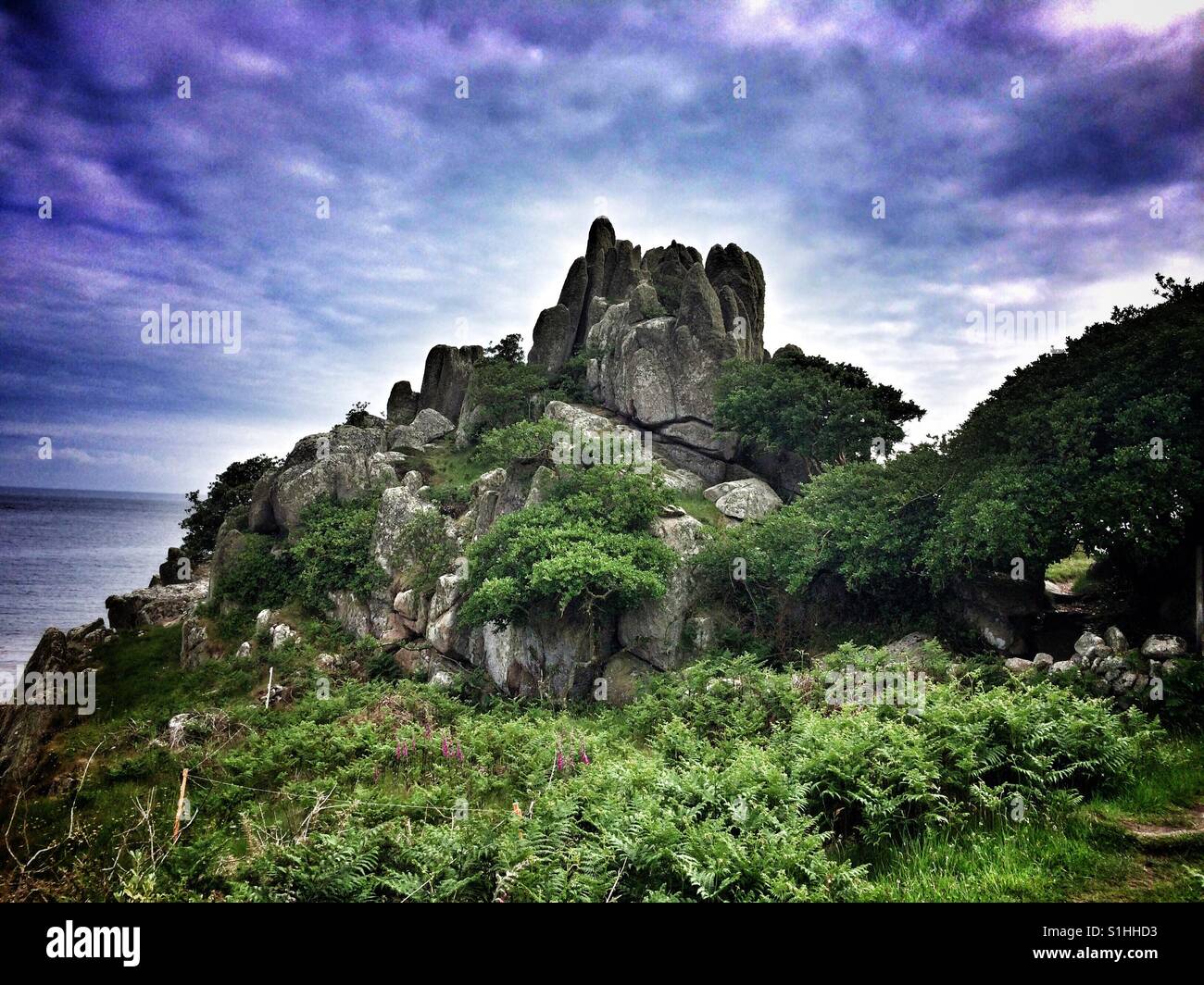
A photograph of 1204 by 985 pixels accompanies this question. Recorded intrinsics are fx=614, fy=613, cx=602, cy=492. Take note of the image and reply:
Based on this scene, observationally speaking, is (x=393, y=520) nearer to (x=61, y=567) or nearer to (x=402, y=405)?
(x=402, y=405)

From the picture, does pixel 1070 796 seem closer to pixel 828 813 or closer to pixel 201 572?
pixel 828 813

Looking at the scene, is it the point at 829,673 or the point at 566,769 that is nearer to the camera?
the point at 566,769

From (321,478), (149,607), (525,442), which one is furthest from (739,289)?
(149,607)

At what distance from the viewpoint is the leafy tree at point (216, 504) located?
43781mm

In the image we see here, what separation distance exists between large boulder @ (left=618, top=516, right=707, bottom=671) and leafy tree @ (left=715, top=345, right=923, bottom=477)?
339 inches

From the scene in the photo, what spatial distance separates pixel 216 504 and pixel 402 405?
15254mm

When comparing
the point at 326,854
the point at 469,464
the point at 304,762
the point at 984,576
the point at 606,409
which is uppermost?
the point at 606,409

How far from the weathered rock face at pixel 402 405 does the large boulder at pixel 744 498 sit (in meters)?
25.6

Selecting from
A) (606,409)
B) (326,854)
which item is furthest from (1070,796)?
(606,409)

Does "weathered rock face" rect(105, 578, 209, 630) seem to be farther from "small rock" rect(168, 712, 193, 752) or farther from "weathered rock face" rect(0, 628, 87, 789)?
"small rock" rect(168, 712, 193, 752)

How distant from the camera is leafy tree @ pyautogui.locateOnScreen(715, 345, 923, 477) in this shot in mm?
27031

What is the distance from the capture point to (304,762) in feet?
40.1

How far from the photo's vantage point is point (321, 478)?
3139 cm
